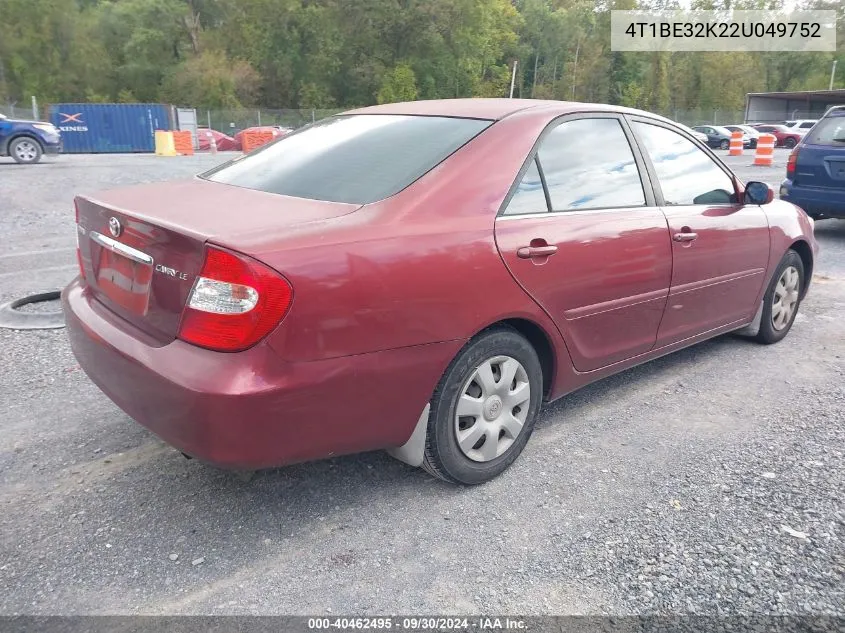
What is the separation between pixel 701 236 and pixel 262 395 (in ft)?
8.86

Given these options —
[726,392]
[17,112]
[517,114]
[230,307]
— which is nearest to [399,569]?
[230,307]

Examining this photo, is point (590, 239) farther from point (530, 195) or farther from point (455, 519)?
point (455, 519)

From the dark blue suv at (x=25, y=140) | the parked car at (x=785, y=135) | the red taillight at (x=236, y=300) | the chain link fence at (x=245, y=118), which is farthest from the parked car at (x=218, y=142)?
the red taillight at (x=236, y=300)

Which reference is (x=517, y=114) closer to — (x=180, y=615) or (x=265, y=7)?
(x=180, y=615)

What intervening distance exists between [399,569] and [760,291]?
327 cm

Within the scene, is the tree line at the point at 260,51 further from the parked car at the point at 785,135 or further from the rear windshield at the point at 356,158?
the rear windshield at the point at 356,158

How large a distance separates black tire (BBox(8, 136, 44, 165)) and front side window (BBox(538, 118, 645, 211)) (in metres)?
18.2

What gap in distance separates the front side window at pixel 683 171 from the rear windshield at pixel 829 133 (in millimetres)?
5292

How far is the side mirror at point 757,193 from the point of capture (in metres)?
4.24

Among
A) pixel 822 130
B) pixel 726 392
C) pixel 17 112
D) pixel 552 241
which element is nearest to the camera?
pixel 552 241

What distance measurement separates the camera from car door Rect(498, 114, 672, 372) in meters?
2.96

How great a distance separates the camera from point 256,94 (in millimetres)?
54438

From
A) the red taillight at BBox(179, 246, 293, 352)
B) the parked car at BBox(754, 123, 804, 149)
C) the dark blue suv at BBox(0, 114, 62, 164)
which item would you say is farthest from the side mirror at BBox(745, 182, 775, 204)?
the parked car at BBox(754, 123, 804, 149)

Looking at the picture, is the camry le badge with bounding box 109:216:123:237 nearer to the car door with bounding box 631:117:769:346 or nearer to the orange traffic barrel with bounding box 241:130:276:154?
the car door with bounding box 631:117:769:346
